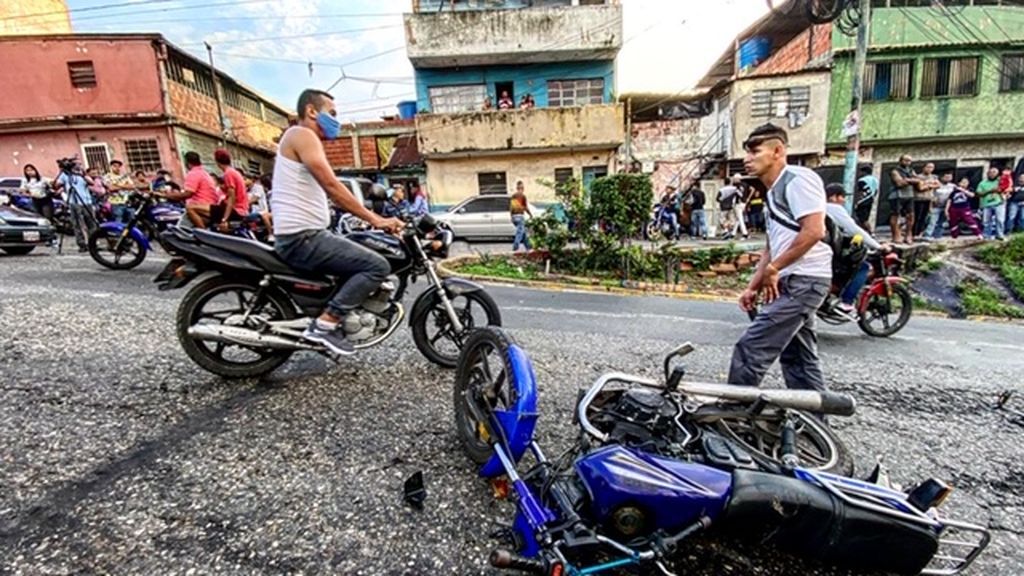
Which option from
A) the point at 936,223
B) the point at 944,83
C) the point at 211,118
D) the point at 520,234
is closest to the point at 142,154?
the point at 211,118

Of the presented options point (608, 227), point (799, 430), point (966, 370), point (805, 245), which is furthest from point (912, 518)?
point (608, 227)

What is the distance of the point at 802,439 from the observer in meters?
2.21

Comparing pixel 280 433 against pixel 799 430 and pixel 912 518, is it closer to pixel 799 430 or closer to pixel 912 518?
pixel 799 430

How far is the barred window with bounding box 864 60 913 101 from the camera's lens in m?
18.5

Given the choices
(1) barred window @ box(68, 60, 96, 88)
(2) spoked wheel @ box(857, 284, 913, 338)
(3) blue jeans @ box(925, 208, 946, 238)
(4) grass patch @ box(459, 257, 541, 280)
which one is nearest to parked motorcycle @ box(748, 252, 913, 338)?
(2) spoked wheel @ box(857, 284, 913, 338)

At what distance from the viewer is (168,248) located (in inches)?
121

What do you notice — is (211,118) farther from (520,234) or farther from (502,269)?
(502,269)

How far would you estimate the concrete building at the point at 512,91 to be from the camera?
738 inches

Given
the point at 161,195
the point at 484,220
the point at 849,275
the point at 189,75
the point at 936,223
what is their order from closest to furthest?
the point at 849,275
the point at 161,195
the point at 936,223
the point at 484,220
the point at 189,75

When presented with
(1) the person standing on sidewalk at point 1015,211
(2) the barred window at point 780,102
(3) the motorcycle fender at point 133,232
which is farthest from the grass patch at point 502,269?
(2) the barred window at point 780,102

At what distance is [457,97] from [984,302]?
60.5ft

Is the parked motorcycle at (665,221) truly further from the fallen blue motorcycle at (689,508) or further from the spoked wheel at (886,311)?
the fallen blue motorcycle at (689,508)

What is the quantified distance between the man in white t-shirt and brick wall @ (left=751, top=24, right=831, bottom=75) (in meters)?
19.3

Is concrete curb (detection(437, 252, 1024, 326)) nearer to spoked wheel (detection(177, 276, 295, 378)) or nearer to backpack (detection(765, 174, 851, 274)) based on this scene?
backpack (detection(765, 174, 851, 274))
